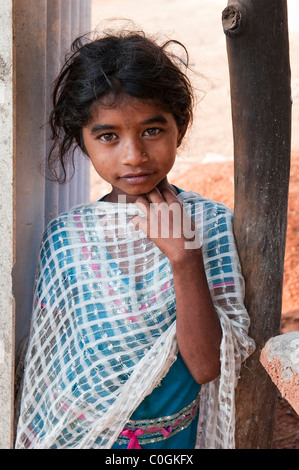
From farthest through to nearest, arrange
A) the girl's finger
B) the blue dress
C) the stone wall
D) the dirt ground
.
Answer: the dirt ground, the blue dress, the girl's finger, the stone wall

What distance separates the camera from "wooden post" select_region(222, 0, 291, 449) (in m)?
1.65

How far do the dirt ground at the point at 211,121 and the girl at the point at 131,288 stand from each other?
38cm

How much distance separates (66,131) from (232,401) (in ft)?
3.42

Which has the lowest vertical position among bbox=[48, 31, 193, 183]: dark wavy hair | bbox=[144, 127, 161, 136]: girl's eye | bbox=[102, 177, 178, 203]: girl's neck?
bbox=[102, 177, 178, 203]: girl's neck

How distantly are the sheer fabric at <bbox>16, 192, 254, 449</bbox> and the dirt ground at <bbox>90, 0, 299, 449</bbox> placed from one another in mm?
570

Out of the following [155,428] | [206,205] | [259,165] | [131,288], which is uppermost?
[259,165]

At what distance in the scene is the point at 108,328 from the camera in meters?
1.79

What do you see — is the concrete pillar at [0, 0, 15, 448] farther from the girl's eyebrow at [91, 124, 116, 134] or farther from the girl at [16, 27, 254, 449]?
the girl's eyebrow at [91, 124, 116, 134]

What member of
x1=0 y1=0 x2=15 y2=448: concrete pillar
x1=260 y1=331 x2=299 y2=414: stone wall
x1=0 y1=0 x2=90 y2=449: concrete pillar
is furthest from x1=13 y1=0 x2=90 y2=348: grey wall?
x1=260 y1=331 x2=299 y2=414: stone wall

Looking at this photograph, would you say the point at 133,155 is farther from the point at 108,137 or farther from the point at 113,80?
the point at 113,80

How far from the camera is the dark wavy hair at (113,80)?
1718 mm

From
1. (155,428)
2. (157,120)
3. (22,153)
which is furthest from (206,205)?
(155,428)

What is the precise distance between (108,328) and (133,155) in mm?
552

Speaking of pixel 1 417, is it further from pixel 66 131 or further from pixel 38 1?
pixel 38 1
